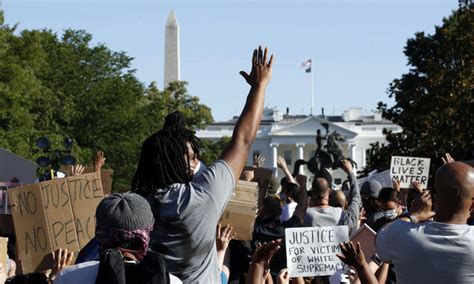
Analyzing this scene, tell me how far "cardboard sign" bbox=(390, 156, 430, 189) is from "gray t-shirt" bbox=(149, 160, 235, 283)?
1021cm

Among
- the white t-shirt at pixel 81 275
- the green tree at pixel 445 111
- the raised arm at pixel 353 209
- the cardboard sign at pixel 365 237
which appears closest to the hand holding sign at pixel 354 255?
the white t-shirt at pixel 81 275

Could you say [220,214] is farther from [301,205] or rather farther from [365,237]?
[301,205]

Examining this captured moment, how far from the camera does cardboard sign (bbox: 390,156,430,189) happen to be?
15125 millimetres

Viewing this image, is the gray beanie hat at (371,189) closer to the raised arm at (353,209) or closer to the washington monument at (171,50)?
the raised arm at (353,209)

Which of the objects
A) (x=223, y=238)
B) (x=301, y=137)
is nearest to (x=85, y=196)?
(x=223, y=238)

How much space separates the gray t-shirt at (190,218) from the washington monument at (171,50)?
104 metres

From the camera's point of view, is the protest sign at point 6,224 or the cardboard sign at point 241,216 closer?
the cardboard sign at point 241,216

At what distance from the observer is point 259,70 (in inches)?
208

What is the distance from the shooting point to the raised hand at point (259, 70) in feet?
17.2

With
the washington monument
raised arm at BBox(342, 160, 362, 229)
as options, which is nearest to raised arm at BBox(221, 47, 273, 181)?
raised arm at BBox(342, 160, 362, 229)

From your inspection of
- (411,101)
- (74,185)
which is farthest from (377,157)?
(74,185)

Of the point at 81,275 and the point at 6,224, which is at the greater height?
the point at 81,275

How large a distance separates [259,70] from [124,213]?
1.23m

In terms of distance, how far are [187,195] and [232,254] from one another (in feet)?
18.4
